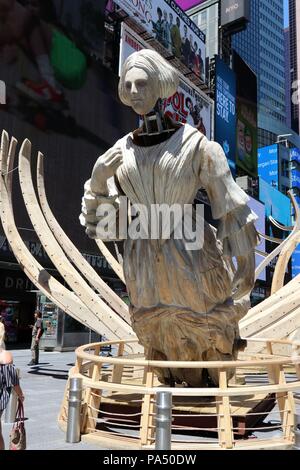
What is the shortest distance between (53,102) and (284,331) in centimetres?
1408

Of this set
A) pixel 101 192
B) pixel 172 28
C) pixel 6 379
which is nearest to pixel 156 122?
pixel 101 192

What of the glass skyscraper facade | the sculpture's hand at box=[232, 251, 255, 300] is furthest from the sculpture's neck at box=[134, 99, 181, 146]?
the glass skyscraper facade

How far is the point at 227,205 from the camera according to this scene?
13.9 feet

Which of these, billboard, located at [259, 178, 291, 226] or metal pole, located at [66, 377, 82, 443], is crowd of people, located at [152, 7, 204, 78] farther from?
metal pole, located at [66, 377, 82, 443]

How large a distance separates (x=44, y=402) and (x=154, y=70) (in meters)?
4.48

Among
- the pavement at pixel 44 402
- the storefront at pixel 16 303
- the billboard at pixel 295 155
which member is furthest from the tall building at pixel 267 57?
the pavement at pixel 44 402

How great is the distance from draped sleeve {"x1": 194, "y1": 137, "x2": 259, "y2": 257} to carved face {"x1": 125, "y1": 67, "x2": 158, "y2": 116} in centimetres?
62

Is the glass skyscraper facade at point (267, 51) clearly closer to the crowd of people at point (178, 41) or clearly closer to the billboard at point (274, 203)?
the billboard at point (274, 203)

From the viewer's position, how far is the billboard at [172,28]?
26.7 meters

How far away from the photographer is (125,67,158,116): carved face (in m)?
4.32

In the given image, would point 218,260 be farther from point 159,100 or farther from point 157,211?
point 159,100

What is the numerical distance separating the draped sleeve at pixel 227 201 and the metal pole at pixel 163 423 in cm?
154

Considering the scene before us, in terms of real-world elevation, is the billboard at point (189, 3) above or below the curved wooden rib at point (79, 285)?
above

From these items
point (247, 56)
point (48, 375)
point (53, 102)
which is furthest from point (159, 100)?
point (247, 56)
